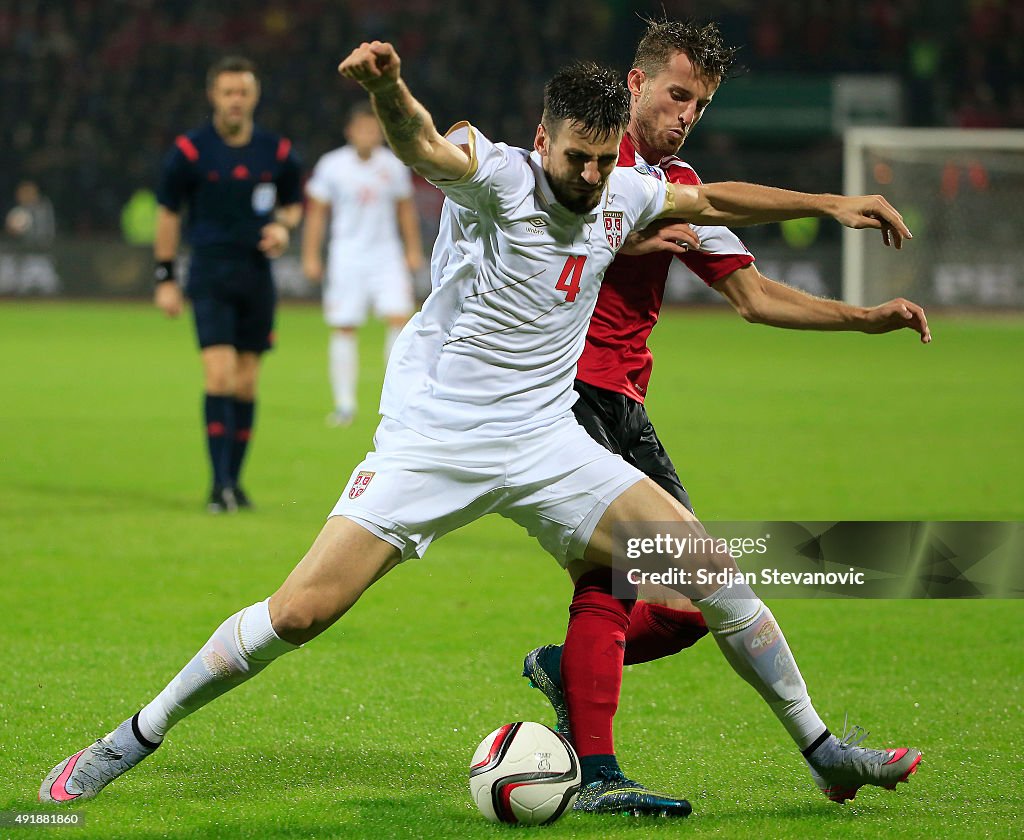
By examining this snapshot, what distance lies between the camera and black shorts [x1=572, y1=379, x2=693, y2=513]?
4230mm

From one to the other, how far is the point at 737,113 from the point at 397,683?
24548 millimetres

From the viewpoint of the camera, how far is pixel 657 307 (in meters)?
4.44

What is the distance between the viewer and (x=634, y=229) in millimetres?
4027

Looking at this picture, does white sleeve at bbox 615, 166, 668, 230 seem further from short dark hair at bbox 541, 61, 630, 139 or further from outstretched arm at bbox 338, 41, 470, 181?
outstretched arm at bbox 338, 41, 470, 181

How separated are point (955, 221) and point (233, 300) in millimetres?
15872

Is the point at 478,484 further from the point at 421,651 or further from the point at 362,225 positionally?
the point at 362,225

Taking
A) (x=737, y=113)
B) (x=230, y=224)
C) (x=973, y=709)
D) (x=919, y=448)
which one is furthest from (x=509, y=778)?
(x=737, y=113)

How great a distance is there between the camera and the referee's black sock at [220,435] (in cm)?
844

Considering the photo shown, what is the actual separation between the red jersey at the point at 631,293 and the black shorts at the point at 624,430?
0.03 metres

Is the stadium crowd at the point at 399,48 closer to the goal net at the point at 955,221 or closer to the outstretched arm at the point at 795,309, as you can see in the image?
the goal net at the point at 955,221

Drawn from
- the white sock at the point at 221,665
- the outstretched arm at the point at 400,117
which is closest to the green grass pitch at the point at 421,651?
the white sock at the point at 221,665

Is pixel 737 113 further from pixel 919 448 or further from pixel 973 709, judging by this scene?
pixel 973 709

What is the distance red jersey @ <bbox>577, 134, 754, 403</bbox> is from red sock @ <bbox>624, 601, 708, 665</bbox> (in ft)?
2.04

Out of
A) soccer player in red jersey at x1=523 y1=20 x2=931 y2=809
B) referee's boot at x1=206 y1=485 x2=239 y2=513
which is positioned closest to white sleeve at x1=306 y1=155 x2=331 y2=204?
referee's boot at x1=206 y1=485 x2=239 y2=513
